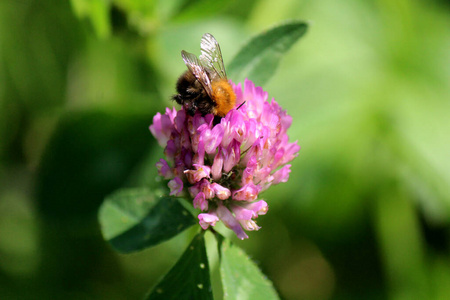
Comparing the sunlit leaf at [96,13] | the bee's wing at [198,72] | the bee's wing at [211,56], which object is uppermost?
the sunlit leaf at [96,13]

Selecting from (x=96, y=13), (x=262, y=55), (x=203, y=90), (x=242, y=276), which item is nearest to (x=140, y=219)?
(x=242, y=276)

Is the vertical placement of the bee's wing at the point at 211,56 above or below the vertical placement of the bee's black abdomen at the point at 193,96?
above

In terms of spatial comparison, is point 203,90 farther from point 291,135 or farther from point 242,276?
point 291,135

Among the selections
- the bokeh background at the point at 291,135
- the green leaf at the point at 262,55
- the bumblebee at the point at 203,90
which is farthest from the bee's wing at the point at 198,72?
the bokeh background at the point at 291,135

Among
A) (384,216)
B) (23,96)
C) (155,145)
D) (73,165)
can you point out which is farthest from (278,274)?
(23,96)

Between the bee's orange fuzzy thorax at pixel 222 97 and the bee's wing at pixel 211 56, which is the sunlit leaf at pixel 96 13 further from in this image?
the bee's orange fuzzy thorax at pixel 222 97

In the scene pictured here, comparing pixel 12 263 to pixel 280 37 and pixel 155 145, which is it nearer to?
pixel 155 145
